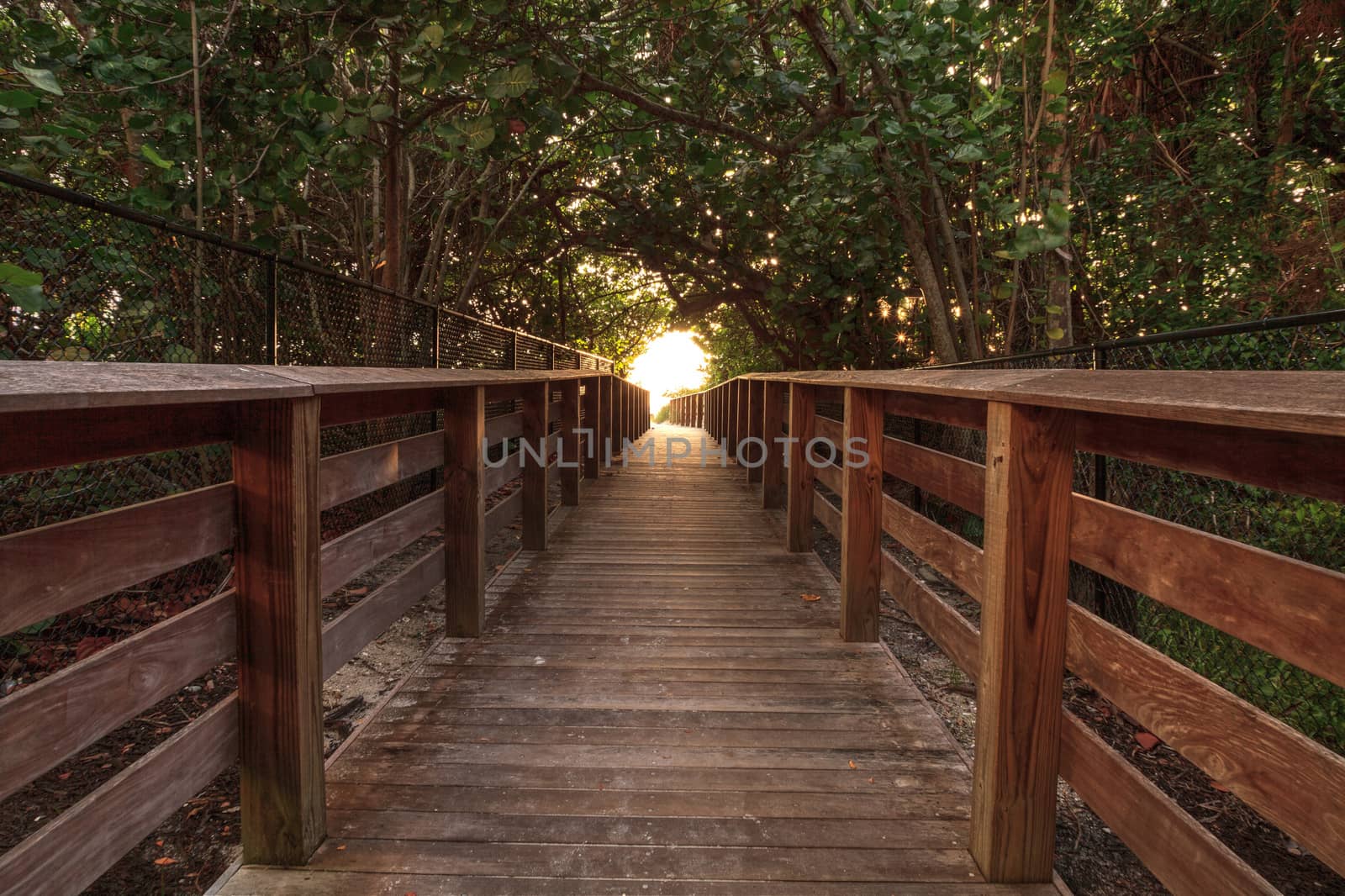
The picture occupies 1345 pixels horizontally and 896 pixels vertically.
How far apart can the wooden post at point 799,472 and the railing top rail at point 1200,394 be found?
250 centimetres

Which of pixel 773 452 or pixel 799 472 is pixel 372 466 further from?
pixel 773 452

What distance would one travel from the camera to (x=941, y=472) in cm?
225

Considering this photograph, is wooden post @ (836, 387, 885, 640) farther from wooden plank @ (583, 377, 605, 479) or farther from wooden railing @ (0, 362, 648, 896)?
wooden plank @ (583, 377, 605, 479)

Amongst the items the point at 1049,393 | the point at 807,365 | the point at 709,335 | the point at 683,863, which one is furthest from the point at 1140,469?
the point at 709,335

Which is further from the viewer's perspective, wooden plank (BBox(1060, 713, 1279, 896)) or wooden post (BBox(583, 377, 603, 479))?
wooden post (BBox(583, 377, 603, 479))

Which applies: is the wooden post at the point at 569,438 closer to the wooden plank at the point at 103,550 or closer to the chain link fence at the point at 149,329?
the chain link fence at the point at 149,329

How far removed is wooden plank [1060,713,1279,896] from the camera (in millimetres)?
1043

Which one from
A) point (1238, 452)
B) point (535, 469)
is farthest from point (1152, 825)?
point (535, 469)

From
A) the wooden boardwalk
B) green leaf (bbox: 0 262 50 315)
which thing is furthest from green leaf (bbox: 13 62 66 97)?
the wooden boardwalk

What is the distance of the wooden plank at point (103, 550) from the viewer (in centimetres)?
100

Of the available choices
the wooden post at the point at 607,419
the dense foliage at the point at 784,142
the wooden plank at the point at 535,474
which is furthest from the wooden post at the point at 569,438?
the wooden post at the point at 607,419

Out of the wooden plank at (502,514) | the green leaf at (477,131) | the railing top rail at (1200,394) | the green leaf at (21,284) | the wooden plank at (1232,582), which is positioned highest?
the green leaf at (477,131)

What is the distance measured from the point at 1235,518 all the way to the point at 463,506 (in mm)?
3056

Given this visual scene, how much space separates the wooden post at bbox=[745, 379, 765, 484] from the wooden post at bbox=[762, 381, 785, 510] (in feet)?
2.70
